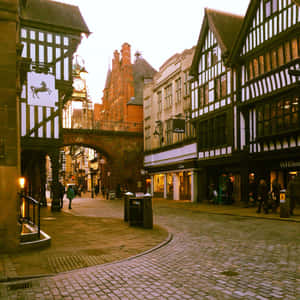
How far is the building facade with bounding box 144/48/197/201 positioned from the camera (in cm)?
2989

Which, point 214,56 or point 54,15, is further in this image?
point 214,56

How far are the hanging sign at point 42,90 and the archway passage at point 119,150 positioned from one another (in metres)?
15.1

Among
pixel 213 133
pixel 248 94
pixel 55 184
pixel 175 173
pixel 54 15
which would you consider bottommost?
pixel 55 184

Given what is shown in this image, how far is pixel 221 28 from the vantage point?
25984mm

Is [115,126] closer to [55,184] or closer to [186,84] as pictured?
[186,84]

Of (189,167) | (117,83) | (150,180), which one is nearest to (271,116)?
(189,167)

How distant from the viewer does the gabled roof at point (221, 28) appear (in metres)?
25.0

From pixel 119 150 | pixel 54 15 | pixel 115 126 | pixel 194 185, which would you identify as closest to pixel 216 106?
pixel 194 185

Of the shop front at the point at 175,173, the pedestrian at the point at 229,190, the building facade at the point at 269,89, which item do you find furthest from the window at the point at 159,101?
the building facade at the point at 269,89

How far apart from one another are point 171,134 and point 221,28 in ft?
37.9

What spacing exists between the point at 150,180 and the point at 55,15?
22.8 metres

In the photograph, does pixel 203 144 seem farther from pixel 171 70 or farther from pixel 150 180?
pixel 150 180

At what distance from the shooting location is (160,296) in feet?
16.6

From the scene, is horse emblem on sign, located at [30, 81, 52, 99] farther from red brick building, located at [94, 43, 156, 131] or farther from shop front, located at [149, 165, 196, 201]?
red brick building, located at [94, 43, 156, 131]
